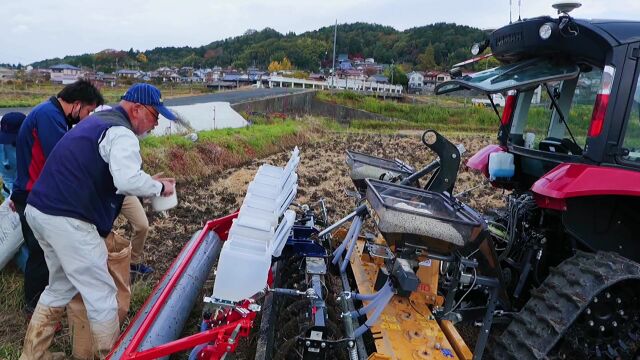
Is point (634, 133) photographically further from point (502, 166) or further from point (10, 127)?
point (10, 127)

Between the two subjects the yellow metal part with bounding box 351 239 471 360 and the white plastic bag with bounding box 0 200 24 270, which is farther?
the white plastic bag with bounding box 0 200 24 270

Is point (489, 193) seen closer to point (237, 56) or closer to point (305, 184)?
point (305, 184)

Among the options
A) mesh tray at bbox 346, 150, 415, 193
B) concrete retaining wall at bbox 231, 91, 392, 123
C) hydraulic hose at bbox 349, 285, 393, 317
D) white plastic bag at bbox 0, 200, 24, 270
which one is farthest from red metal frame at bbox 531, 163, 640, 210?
concrete retaining wall at bbox 231, 91, 392, 123

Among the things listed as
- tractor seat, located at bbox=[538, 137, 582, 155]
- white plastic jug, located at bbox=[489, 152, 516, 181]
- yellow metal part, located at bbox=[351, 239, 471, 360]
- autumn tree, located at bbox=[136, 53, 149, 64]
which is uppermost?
autumn tree, located at bbox=[136, 53, 149, 64]

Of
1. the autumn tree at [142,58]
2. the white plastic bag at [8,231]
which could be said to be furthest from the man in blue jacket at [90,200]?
the autumn tree at [142,58]

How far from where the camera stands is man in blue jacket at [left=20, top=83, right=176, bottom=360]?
2.73 metres

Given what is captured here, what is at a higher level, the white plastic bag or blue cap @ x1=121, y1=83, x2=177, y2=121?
blue cap @ x1=121, y1=83, x2=177, y2=121

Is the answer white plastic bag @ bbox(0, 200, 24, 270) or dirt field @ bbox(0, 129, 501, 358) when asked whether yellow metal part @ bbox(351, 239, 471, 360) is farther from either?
white plastic bag @ bbox(0, 200, 24, 270)

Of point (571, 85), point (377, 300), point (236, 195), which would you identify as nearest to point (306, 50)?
point (236, 195)

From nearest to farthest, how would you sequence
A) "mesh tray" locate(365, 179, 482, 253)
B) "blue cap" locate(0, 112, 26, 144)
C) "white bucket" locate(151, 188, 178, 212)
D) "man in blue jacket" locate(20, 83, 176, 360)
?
1. "mesh tray" locate(365, 179, 482, 253)
2. "man in blue jacket" locate(20, 83, 176, 360)
3. "white bucket" locate(151, 188, 178, 212)
4. "blue cap" locate(0, 112, 26, 144)

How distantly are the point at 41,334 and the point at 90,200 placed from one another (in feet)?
3.06

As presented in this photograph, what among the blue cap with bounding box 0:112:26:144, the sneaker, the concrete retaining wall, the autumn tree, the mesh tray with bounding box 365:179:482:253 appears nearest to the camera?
the mesh tray with bounding box 365:179:482:253

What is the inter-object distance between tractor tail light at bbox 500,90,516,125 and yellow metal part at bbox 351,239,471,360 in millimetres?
1588

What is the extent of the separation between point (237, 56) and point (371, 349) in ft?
390
